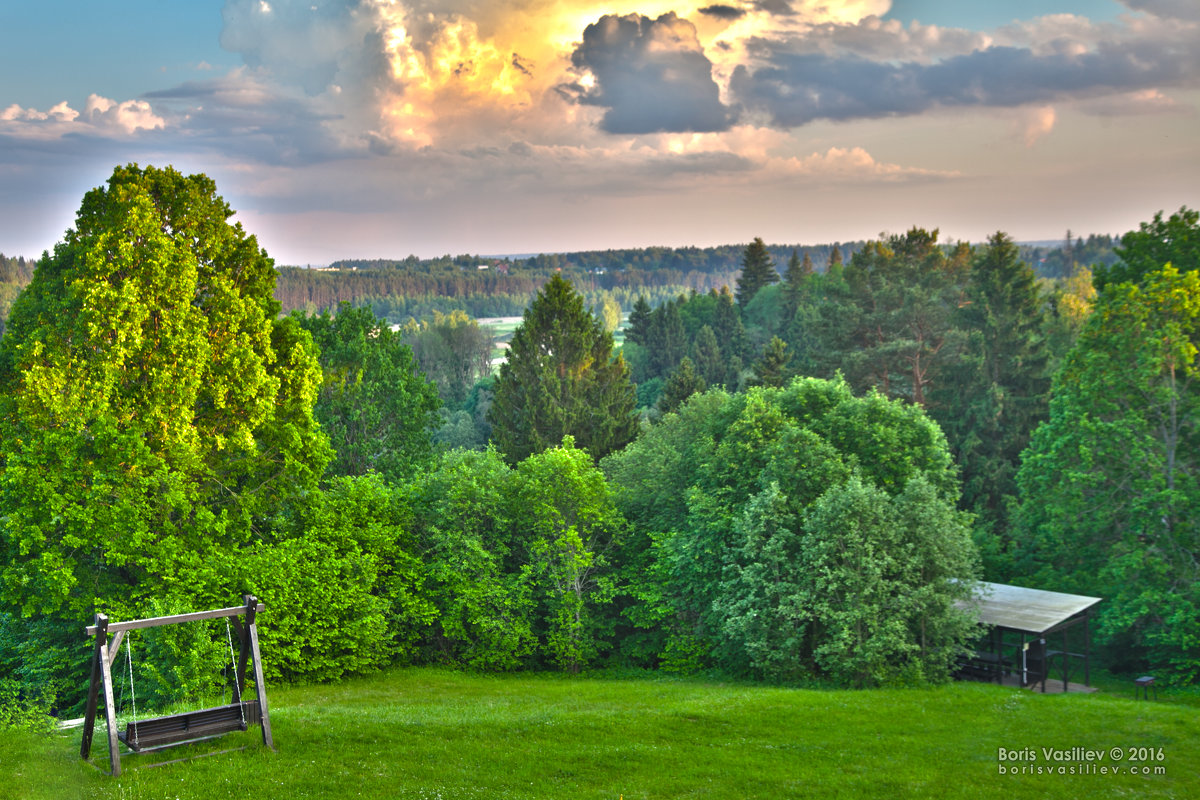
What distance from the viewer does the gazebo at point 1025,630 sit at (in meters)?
27.9

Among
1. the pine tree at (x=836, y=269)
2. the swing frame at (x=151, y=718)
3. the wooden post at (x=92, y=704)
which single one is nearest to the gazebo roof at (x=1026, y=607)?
the swing frame at (x=151, y=718)

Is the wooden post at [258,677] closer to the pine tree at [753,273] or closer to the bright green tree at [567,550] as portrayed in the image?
the bright green tree at [567,550]

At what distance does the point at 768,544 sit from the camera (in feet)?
88.7

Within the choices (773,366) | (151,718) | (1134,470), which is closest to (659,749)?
(151,718)

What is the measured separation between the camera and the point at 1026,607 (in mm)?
29875

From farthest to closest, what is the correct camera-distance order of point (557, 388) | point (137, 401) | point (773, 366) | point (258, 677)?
point (773, 366) < point (557, 388) < point (137, 401) < point (258, 677)

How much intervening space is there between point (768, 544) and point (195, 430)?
1749 centimetres

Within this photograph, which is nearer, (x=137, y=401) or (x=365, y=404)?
(x=137, y=401)

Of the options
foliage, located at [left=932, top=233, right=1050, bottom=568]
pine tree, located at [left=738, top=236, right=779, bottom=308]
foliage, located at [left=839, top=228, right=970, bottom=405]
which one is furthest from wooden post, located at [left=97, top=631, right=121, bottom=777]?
pine tree, located at [left=738, top=236, right=779, bottom=308]

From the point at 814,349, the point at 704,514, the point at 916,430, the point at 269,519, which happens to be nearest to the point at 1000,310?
the point at 814,349

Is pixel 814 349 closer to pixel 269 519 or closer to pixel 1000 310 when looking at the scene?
pixel 1000 310

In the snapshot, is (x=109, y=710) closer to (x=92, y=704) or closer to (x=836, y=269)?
(x=92, y=704)

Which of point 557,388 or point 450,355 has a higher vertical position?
point 450,355

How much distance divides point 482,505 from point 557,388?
1890cm
